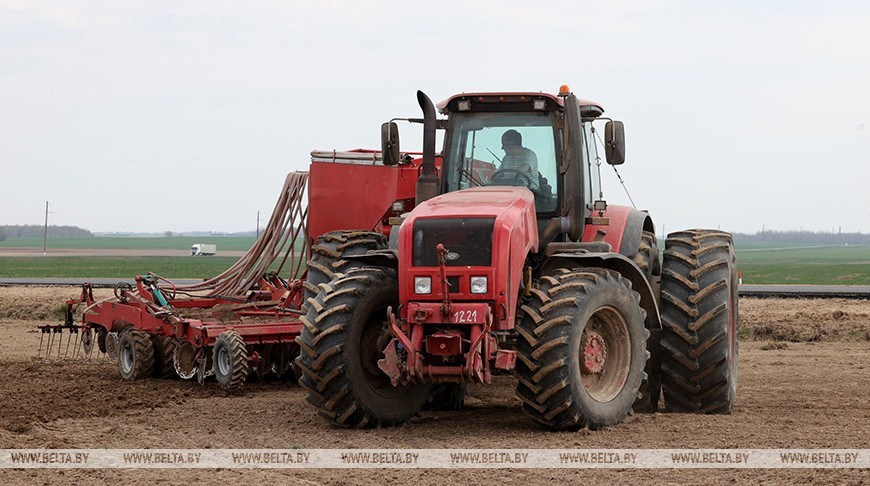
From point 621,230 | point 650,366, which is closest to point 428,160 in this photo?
point 621,230

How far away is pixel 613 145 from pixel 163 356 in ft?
23.1

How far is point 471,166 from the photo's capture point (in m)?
11.8

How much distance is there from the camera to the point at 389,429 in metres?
10.4

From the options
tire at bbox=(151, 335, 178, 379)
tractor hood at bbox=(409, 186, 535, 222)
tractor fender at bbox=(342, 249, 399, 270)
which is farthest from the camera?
tire at bbox=(151, 335, 178, 379)

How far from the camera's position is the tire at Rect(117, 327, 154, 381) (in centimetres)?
1512

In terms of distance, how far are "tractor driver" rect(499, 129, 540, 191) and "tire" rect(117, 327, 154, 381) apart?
610 cm

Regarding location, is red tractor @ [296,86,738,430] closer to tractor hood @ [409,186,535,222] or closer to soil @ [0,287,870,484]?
tractor hood @ [409,186,535,222]

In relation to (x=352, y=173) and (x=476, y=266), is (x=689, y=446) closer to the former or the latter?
(x=476, y=266)

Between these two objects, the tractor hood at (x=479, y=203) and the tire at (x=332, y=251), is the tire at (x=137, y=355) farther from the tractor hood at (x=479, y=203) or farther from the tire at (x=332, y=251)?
the tractor hood at (x=479, y=203)

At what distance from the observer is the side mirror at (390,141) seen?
38.1 ft

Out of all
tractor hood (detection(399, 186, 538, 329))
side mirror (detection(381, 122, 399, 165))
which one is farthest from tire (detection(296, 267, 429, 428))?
side mirror (detection(381, 122, 399, 165))

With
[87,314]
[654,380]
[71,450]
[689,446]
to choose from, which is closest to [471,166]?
[654,380]

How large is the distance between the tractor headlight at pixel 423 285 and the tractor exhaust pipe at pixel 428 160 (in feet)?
6.38

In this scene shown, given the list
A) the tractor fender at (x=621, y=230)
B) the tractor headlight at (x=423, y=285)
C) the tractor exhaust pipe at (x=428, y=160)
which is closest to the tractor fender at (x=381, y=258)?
the tractor headlight at (x=423, y=285)
